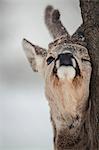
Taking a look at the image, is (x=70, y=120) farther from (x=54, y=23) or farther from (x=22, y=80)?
(x=22, y=80)

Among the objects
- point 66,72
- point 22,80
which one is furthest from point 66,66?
point 22,80

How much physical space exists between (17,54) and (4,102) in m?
0.13

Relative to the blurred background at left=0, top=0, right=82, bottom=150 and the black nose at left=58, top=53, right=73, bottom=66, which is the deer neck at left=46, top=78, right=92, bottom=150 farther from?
the blurred background at left=0, top=0, right=82, bottom=150

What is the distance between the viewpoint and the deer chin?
1.79ft

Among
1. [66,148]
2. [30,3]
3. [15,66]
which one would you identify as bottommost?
[66,148]

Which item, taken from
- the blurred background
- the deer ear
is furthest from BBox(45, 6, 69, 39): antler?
the blurred background

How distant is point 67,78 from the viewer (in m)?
0.55

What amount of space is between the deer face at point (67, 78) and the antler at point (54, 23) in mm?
71

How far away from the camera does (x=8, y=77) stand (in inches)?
41.7

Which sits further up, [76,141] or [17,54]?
[17,54]

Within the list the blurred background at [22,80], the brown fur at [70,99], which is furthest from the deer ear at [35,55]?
the blurred background at [22,80]

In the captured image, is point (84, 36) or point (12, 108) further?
point (12, 108)

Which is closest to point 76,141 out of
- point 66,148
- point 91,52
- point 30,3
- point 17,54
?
point 66,148

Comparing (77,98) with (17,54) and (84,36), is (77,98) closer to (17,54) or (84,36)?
(84,36)
